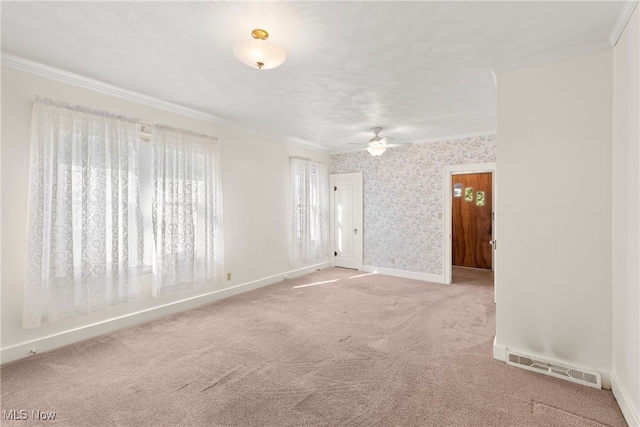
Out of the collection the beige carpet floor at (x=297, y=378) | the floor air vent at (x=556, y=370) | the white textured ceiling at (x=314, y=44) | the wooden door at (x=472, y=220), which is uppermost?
the white textured ceiling at (x=314, y=44)

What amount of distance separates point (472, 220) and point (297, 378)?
615 cm

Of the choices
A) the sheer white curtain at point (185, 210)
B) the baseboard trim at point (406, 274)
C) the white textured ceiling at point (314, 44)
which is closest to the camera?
the white textured ceiling at point (314, 44)

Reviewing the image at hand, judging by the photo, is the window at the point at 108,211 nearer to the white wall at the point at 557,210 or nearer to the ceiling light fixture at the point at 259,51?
the ceiling light fixture at the point at 259,51

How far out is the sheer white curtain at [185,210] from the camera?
11.9ft

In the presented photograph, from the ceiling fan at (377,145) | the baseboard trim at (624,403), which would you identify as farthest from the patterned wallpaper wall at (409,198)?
the baseboard trim at (624,403)

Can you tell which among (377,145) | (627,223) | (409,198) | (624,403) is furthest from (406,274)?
(627,223)

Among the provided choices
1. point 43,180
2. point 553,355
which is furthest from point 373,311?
point 43,180

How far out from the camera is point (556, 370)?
2.43m

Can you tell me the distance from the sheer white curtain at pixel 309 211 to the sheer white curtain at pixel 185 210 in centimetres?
174

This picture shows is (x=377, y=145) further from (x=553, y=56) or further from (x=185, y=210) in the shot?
(x=185, y=210)

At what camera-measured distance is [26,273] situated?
267 cm

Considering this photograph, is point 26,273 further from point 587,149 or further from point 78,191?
point 587,149

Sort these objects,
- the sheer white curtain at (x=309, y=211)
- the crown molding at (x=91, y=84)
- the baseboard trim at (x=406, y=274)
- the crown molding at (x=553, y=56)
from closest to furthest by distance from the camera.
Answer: the crown molding at (x=553, y=56), the crown molding at (x=91, y=84), the baseboard trim at (x=406, y=274), the sheer white curtain at (x=309, y=211)

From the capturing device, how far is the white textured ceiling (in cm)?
193
